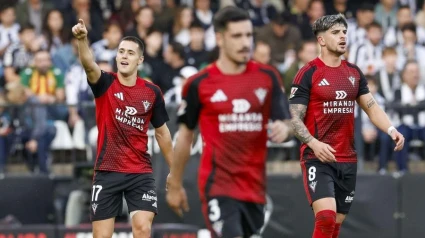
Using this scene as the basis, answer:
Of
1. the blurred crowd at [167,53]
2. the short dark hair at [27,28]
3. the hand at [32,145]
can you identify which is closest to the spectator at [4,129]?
the blurred crowd at [167,53]

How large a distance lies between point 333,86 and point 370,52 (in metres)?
7.62

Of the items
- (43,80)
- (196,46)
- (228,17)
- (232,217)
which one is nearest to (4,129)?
(43,80)

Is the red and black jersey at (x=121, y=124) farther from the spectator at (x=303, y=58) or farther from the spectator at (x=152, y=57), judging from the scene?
the spectator at (x=303, y=58)

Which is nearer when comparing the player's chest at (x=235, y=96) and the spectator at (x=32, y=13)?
the player's chest at (x=235, y=96)

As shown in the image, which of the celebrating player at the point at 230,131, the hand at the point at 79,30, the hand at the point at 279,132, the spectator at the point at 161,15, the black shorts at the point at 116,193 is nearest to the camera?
the hand at the point at 279,132

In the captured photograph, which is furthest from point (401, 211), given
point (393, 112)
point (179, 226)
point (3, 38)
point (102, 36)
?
point (3, 38)

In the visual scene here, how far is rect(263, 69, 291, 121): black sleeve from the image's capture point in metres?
10.1

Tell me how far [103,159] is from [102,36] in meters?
7.78

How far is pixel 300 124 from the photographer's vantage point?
11836mm

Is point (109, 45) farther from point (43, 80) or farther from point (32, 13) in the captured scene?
point (32, 13)

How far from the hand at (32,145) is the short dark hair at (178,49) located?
9.40 feet

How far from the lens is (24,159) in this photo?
58.7ft

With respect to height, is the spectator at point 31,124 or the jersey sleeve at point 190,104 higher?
the jersey sleeve at point 190,104

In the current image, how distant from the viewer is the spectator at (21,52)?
18812mm
